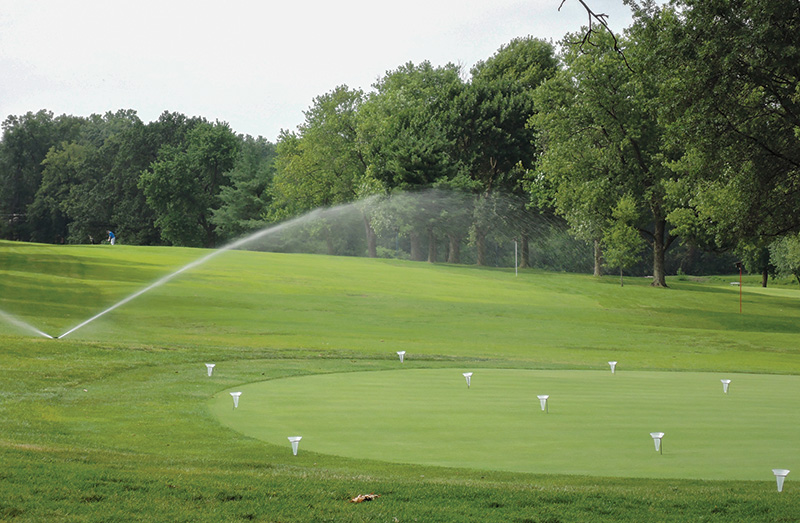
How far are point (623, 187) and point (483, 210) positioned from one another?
1409cm

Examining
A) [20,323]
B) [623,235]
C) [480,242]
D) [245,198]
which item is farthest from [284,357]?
[245,198]

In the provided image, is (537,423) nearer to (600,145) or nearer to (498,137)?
(600,145)

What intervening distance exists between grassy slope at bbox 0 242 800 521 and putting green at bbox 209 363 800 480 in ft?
1.52

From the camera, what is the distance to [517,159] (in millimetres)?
60219

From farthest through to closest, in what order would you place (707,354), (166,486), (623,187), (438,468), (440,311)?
1. (623,187)
2. (440,311)
3. (707,354)
4. (438,468)
5. (166,486)

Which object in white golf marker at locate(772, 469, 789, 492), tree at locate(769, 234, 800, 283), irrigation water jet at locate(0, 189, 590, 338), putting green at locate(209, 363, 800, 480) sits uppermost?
irrigation water jet at locate(0, 189, 590, 338)

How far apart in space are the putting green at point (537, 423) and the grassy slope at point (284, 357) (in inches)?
18.3

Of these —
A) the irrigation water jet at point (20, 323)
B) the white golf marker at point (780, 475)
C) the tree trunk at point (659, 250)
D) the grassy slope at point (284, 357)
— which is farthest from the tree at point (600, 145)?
the white golf marker at point (780, 475)

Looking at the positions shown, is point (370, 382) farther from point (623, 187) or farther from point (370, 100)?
point (370, 100)

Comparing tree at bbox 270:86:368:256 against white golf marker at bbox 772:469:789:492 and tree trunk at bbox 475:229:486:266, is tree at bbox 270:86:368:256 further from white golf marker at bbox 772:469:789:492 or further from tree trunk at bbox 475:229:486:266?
white golf marker at bbox 772:469:789:492

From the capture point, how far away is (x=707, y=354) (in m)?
25.9

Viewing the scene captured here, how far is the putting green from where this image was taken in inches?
302

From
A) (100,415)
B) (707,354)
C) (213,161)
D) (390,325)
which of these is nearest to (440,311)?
(390,325)

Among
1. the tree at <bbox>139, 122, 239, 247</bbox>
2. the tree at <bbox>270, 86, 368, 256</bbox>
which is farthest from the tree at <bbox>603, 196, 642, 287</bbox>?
the tree at <bbox>139, 122, 239, 247</bbox>
